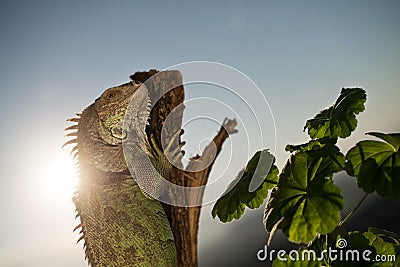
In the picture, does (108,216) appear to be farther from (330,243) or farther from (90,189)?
(330,243)

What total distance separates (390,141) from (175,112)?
0.52 metres

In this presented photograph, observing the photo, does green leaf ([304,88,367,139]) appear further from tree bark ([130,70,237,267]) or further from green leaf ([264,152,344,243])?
tree bark ([130,70,237,267])

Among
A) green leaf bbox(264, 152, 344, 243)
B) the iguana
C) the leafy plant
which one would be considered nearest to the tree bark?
the iguana

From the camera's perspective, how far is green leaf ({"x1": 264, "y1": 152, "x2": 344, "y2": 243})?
45cm

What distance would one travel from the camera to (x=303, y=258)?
53cm

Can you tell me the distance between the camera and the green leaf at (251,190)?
0.57 metres

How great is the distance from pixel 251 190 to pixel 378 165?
17cm

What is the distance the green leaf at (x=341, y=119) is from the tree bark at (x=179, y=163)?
11.0 inches

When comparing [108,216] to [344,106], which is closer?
[344,106]

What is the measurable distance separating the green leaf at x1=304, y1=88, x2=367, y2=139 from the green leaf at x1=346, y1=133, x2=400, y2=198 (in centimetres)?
13

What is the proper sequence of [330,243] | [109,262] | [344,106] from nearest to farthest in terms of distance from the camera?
[330,243], [344,106], [109,262]

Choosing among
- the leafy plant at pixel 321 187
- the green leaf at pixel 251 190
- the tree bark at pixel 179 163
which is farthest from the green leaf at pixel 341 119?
the tree bark at pixel 179 163

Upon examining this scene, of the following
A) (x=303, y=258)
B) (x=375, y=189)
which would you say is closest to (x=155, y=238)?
(x=303, y=258)

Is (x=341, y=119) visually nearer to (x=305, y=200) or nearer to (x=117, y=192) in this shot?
(x=305, y=200)
